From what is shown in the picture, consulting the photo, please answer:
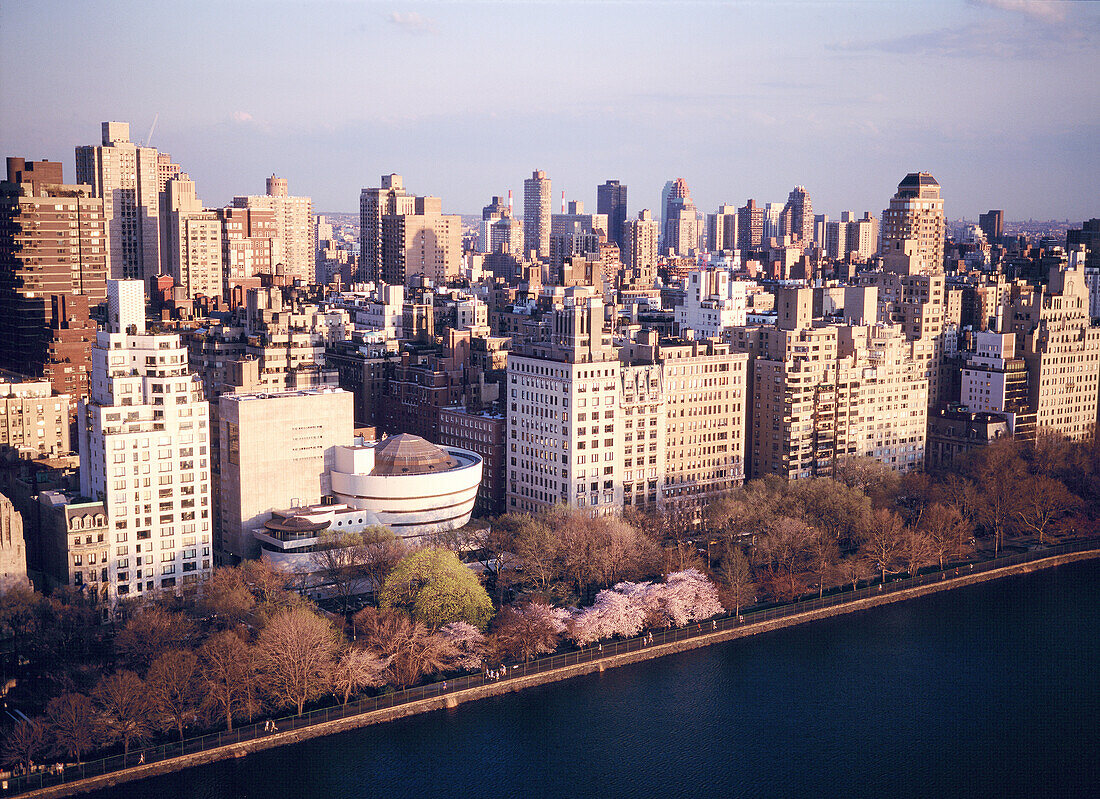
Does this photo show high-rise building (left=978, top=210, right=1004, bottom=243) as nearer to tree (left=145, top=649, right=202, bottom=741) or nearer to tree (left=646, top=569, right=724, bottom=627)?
tree (left=646, top=569, right=724, bottom=627)

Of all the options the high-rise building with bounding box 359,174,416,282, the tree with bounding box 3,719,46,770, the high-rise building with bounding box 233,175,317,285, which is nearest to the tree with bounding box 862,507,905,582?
the tree with bounding box 3,719,46,770

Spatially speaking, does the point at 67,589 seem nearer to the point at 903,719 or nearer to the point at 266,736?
the point at 266,736

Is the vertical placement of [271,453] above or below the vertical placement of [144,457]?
below

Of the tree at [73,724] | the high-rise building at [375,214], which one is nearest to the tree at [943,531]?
the tree at [73,724]

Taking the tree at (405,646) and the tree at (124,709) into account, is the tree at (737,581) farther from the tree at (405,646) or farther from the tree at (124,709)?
the tree at (124,709)

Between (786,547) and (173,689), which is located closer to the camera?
(173,689)

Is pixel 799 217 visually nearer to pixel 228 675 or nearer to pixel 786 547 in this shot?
pixel 786 547

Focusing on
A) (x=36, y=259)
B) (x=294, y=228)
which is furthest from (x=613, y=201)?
(x=36, y=259)
